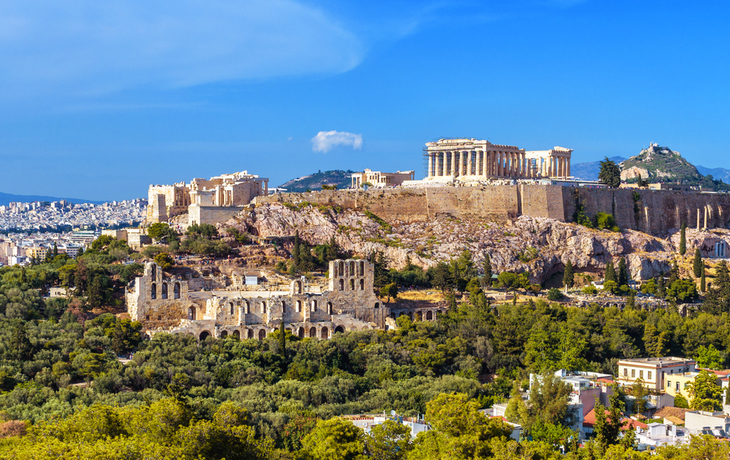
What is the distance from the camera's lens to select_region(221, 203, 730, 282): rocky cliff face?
6266cm

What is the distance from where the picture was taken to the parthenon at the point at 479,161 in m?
75.9

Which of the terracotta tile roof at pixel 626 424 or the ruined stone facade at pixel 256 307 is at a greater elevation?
the ruined stone facade at pixel 256 307

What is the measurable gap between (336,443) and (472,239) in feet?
123

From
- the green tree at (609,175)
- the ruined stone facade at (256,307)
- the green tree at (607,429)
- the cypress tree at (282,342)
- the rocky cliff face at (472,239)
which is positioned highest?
the green tree at (609,175)

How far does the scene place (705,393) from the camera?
131 feet

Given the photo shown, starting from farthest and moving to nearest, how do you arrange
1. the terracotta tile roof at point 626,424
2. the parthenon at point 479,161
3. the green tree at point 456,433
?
1. the parthenon at point 479,161
2. the terracotta tile roof at point 626,424
3. the green tree at point 456,433

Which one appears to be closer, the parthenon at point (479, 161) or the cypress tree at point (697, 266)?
the cypress tree at point (697, 266)

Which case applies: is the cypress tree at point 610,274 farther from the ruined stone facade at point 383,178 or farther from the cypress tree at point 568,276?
the ruined stone facade at point 383,178

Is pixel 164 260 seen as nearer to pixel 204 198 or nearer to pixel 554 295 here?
pixel 204 198

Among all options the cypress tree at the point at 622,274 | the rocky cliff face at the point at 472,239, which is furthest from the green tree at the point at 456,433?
the cypress tree at the point at 622,274

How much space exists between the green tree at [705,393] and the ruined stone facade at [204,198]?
3519 cm

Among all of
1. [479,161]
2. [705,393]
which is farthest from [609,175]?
[705,393]

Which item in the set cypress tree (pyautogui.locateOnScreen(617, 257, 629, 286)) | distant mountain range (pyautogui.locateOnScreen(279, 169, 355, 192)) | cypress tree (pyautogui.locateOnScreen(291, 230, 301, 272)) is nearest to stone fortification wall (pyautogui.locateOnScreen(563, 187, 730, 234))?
cypress tree (pyautogui.locateOnScreen(617, 257, 629, 286))

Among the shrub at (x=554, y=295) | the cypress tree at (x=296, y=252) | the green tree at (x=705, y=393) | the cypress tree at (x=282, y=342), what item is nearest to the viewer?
the green tree at (x=705, y=393)
